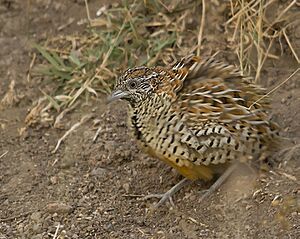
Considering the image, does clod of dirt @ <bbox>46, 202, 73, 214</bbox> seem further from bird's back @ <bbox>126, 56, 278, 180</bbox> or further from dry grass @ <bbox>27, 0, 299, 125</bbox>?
dry grass @ <bbox>27, 0, 299, 125</bbox>

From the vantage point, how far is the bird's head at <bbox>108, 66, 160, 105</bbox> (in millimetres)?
5281

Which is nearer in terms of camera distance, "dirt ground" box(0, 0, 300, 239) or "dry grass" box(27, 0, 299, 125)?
"dirt ground" box(0, 0, 300, 239)

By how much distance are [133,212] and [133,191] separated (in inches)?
8.5

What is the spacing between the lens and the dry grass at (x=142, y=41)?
6.22m

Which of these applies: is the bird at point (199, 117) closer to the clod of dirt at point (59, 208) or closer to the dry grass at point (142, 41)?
the clod of dirt at point (59, 208)

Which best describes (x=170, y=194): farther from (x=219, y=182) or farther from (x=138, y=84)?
(x=138, y=84)

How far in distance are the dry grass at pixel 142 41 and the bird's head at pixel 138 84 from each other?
0.98 meters

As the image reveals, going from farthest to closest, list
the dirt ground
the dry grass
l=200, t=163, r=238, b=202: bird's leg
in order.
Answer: the dry grass
l=200, t=163, r=238, b=202: bird's leg
the dirt ground

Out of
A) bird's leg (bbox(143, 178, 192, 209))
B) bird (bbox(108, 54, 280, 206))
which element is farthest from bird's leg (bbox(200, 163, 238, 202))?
bird's leg (bbox(143, 178, 192, 209))

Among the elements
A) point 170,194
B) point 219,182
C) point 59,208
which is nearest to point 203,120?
point 219,182

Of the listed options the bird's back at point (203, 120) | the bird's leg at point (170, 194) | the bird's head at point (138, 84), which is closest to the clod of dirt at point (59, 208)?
the bird's leg at point (170, 194)

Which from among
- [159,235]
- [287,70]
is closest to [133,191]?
[159,235]

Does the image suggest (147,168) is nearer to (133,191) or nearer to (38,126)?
(133,191)

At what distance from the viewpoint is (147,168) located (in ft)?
18.5
